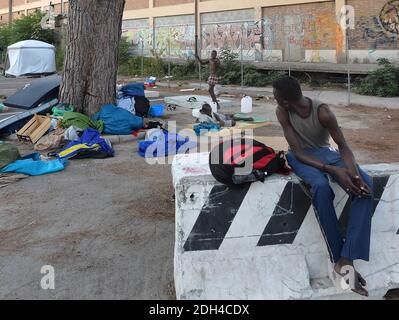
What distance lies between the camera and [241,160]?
3652mm

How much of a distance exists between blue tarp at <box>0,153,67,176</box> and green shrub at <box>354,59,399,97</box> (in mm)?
13407

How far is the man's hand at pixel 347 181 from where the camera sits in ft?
11.2

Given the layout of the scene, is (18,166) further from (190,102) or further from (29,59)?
(29,59)

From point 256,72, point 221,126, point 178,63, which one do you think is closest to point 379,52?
point 256,72

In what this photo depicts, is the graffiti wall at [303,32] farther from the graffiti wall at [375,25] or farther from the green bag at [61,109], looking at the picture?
the green bag at [61,109]

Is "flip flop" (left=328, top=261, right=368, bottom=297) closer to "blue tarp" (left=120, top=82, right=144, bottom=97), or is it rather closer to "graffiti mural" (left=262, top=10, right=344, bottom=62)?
"blue tarp" (left=120, top=82, right=144, bottom=97)

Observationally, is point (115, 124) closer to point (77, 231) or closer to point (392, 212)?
point (77, 231)

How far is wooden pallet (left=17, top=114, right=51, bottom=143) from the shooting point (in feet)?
31.7

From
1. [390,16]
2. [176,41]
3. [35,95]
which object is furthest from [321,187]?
[176,41]

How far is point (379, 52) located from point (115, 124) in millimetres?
16922

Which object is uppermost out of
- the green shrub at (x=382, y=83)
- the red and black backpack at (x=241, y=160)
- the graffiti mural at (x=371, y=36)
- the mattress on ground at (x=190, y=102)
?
the graffiti mural at (x=371, y=36)

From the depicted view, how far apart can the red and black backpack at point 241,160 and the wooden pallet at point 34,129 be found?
6.71 meters

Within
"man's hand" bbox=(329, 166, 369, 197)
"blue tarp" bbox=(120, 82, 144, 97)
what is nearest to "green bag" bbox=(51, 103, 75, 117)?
"blue tarp" bbox=(120, 82, 144, 97)

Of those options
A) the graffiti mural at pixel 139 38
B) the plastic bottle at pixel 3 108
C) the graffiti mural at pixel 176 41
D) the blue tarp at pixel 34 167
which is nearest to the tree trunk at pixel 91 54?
the plastic bottle at pixel 3 108
